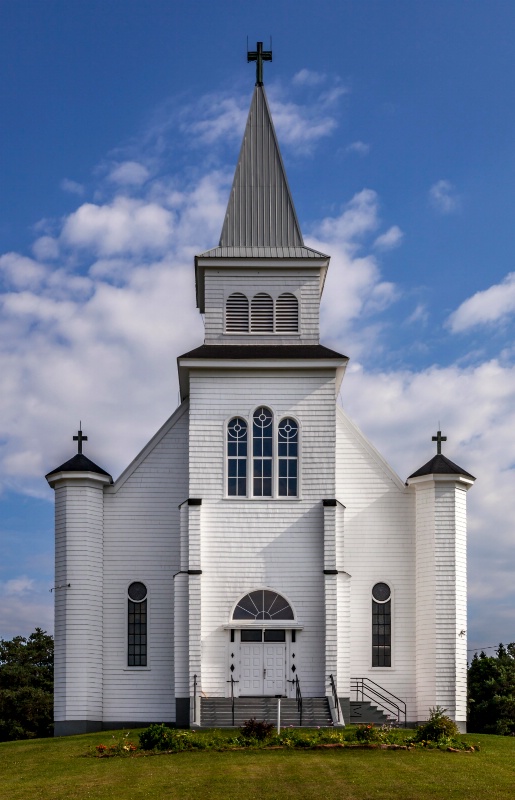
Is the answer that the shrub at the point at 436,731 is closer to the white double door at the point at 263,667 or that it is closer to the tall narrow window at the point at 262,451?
the white double door at the point at 263,667

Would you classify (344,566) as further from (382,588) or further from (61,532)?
(61,532)

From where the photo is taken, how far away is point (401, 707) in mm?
37250

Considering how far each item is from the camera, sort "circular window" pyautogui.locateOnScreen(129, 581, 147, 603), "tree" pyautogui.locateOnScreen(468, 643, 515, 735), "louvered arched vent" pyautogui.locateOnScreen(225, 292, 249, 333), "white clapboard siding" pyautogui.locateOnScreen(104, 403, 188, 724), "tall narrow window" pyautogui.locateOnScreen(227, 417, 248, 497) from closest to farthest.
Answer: "tall narrow window" pyautogui.locateOnScreen(227, 417, 248, 497) → "white clapboard siding" pyautogui.locateOnScreen(104, 403, 188, 724) → "circular window" pyautogui.locateOnScreen(129, 581, 147, 603) → "louvered arched vent" pyautogui.locateOnScreen(225, 292, 249, 333) → "tree" pyautogui.locateOnScreen(468, 643, 515, 735)

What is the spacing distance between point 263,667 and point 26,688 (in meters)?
17.7

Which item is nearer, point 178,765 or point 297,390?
point 178,765

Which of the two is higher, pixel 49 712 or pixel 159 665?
pixel 159 665

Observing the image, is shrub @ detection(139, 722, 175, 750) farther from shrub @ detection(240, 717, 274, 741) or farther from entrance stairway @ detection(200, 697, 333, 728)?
entrance stairway @ detection(200, 697, 333, 728)

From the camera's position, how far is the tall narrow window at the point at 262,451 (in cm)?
3688

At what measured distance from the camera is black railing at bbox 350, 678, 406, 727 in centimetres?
3700

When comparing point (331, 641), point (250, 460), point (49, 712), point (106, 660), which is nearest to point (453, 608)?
point (331, 641)

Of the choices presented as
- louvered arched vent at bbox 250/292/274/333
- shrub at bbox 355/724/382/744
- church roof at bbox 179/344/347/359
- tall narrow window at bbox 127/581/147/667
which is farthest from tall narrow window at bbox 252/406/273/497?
shrub at bbox 355/724/382/744

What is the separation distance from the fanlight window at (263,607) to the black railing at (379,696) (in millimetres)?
3550

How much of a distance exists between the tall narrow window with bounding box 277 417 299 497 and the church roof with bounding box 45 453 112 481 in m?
5.89

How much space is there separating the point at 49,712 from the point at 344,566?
18366 mm
